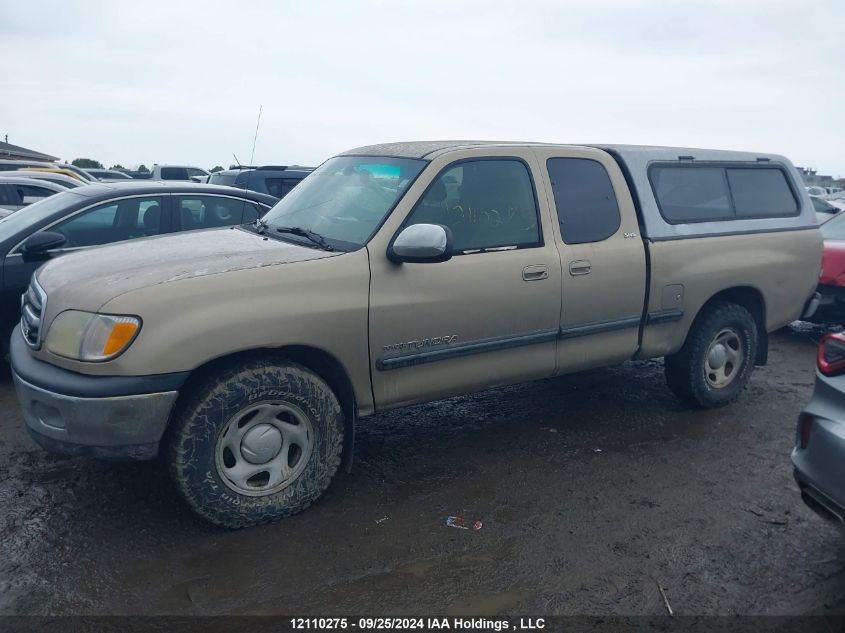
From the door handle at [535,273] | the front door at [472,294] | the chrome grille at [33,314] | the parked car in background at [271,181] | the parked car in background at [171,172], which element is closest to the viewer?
the chrome grille at [33,314]

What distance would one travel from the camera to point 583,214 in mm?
4605

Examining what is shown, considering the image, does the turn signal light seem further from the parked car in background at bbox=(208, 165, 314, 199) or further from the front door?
the parked car in background at bbox=(208, 165, 314, 199)

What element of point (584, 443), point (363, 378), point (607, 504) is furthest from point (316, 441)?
point (584, 443)

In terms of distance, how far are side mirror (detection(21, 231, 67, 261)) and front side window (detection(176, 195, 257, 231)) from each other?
104 centimetres

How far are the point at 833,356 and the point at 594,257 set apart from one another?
166 cm

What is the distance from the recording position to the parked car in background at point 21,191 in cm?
910

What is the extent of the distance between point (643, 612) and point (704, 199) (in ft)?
11.1

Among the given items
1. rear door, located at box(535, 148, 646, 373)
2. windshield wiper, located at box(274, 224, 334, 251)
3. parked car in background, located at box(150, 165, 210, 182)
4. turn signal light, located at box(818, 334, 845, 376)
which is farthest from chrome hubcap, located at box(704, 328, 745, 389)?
parked car in background, located at box(150, 165, 210, 182)

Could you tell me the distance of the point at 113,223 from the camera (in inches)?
232

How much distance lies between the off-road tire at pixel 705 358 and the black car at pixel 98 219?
13.4ft

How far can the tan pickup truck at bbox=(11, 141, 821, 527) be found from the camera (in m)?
3.26

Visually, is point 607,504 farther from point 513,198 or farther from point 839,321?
point 839,321

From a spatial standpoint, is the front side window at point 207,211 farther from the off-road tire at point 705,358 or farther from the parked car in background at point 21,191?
the off-road tire at point 705,358

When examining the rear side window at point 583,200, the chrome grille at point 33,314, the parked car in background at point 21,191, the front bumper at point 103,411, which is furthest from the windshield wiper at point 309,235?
the parked car in background at point 21,191
